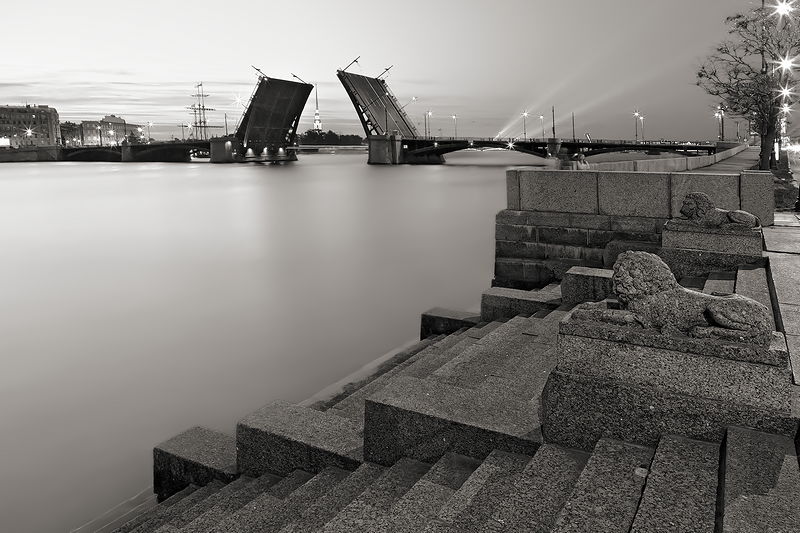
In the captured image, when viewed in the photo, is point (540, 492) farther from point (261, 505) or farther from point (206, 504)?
point (206, 504)

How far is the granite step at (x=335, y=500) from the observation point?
11.0 ft

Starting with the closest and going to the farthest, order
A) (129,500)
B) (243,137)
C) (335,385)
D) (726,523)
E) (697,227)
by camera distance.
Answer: (726,523), (129,500), (697,227), (335,385), (243,137)

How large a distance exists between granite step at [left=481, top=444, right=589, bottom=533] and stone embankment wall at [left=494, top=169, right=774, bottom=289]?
5.47 metres

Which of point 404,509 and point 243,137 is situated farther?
point 243,137

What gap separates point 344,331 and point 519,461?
781cm

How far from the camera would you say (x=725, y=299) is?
10.6 feet

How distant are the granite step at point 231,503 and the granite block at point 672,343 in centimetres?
209

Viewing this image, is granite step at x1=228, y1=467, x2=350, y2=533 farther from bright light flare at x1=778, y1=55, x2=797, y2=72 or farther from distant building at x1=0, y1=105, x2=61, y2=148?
distant building at x1=0, y1=105, x2=61, y2=148

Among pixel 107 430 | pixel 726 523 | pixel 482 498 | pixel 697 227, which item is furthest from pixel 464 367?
pixel 107 430

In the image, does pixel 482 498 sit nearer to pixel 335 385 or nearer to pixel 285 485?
pixel 285 485

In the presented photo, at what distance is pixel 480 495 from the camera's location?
3.06 metres

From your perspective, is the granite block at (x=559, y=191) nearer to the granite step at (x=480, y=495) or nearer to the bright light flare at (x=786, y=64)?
the granite step at (x=480, y=495)

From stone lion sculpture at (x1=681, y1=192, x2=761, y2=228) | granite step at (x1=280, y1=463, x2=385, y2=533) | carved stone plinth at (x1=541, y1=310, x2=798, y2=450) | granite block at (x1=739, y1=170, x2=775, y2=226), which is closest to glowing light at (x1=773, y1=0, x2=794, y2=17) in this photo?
granite block at (x1=739, y1=170, x2=775, y2=226)

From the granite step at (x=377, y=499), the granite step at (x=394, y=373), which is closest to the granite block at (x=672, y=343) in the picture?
the granite step at (x=377, y=499)
